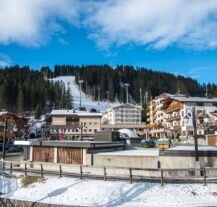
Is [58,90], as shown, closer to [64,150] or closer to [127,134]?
[127,134]

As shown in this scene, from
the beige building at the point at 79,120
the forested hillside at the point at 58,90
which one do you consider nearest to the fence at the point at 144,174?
the beige building at the point at 79,120

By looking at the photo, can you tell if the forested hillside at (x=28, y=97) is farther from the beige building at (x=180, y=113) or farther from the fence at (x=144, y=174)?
the fence at (x=144, y=174)

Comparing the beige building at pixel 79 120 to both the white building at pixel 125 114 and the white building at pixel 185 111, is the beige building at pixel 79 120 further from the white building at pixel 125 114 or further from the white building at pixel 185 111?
the white building at pixel 185 111

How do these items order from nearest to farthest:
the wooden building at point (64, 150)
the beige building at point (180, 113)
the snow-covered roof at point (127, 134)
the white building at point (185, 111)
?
the wooden building at point (64, 150)
the snow-covered roof at point (127, 134)
the beige building at point (180, 113)
the white building at point (185, 111)

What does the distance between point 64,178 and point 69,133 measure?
2919 inches

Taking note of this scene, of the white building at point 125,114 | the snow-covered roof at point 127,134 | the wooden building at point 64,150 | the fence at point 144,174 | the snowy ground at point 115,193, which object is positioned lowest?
the snowy ground at point 115,193

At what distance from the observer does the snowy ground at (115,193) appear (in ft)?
61.7

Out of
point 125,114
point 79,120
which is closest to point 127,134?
point 79,120

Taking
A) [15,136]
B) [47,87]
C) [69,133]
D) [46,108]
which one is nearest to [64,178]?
[15,136]

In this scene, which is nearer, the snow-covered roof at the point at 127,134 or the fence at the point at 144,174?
the fence at the point at 144,174

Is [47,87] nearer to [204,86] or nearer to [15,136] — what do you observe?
[15,136]

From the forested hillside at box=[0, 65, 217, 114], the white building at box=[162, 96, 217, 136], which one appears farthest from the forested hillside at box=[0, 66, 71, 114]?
the white building at box=[162, 96, 217, 136]

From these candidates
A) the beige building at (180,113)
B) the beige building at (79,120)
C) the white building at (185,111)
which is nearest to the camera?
the beige building at (180,113)

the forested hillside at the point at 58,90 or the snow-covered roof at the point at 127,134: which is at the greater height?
the forested hillside at the point at 58,90
